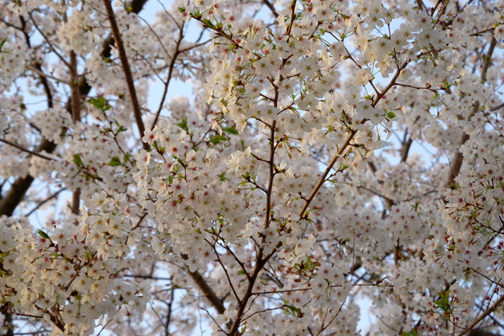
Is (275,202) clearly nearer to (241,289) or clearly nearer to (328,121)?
(328,121)

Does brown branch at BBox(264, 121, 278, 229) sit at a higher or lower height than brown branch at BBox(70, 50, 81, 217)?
lower

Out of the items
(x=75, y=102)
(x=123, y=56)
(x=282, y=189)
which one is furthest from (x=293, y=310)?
(x=75, y=102)

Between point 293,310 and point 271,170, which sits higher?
point 271,170

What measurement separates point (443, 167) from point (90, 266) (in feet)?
19.1

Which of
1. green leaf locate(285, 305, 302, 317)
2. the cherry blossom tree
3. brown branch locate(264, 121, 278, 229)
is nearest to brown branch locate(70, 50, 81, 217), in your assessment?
the cherry blossom tree

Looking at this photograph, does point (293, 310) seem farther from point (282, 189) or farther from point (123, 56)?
point (123, 56)

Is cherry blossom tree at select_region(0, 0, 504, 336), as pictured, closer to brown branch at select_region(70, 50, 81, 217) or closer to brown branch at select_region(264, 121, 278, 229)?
brown branch at select_region(264, 121, 278, 229)

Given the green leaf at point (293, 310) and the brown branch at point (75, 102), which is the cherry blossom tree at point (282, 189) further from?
the brown branch at point (75, 102)

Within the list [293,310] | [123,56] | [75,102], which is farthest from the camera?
[75,102]

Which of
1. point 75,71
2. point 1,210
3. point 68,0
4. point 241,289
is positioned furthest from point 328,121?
point 1,210

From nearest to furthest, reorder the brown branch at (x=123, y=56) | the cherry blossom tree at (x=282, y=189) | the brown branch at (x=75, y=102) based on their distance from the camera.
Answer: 1. the cherry blossom tree at (x=282, y=189)
2. the brown branch at (x=123, y=56)
3. the brown branch at (x=75, y=102)

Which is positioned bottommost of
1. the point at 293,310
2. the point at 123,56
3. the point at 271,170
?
the point at 293,310

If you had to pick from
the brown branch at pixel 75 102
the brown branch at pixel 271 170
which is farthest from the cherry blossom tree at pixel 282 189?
the brown branch at pixel 75 102

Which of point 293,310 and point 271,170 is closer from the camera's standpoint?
point 271,170
